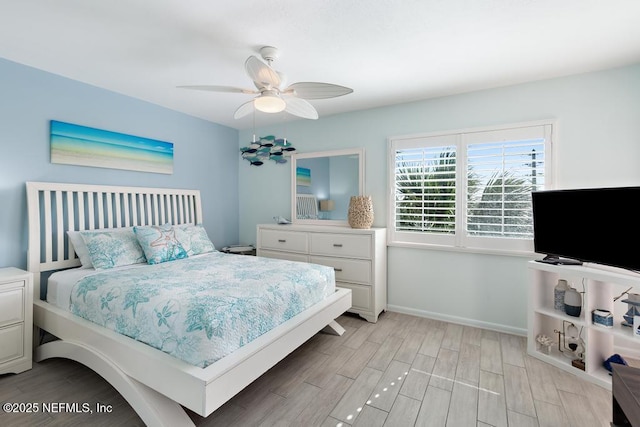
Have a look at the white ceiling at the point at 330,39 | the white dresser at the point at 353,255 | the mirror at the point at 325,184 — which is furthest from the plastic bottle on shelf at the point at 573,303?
the mirror at the point at 325,184

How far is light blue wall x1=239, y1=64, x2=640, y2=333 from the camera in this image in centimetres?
252

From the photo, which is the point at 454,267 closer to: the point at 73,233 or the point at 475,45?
the point at 475,45

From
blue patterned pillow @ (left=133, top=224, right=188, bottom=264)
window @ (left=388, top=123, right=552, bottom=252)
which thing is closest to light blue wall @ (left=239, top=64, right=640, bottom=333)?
window @ (left=388, top=123, right=552, bottom=252)

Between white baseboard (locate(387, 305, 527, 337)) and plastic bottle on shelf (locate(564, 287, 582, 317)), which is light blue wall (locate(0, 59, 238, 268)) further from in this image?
plastic bottle on shelf (locate(564, 287, 582, 317))

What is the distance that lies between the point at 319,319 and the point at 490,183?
2143 millimetres

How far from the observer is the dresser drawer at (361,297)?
323cm

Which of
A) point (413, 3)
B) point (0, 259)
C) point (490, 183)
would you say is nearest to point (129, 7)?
point (413, 3)

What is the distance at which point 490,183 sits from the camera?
2.98m

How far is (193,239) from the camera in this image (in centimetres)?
333

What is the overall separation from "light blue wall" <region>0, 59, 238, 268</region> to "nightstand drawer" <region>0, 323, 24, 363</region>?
0.62 metres

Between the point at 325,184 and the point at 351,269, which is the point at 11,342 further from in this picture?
the point at 325,184

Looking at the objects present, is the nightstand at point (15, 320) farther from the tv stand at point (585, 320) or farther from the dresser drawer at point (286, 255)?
the tv stand at point (585, 320)

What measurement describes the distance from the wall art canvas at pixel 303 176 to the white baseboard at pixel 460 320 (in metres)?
1.92

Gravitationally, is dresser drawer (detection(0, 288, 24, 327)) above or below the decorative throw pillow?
below
